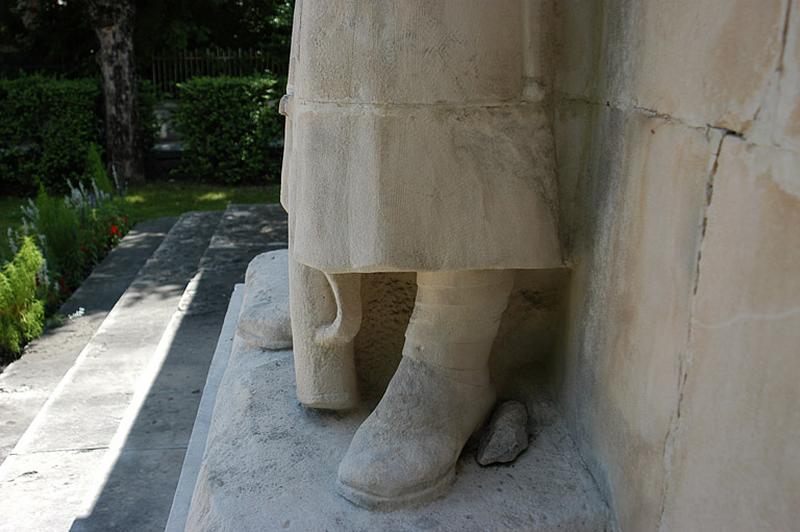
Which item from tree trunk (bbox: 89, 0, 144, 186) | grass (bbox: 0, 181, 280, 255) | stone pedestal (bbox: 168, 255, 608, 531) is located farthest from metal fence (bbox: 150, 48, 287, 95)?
stone pedestal (bbox: 168, 255, 608, 531)

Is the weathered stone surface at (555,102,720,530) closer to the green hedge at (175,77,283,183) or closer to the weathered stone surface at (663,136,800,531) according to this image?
the weathered stone surface at (663,136,800,531)

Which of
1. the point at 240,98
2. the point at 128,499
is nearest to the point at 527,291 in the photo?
the point at 128,499

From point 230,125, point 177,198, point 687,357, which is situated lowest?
point 177,198

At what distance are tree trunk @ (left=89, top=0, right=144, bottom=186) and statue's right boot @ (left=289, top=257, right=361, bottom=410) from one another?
28.5 feet

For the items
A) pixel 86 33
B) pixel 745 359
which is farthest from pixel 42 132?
pixel 745 359

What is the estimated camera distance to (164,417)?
3084 millimetres

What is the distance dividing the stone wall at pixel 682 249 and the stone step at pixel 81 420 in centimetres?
177

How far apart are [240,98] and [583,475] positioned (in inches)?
360

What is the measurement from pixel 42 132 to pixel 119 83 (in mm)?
1066

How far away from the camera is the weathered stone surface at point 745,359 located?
959mm

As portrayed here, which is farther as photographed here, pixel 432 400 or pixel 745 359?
pixel 432 400

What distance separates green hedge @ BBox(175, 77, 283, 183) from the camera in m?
10.1

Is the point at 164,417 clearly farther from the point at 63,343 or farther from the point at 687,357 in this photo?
the point at 687,357

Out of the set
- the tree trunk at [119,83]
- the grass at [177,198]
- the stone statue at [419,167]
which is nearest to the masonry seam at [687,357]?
the stone statue at [419,167]
